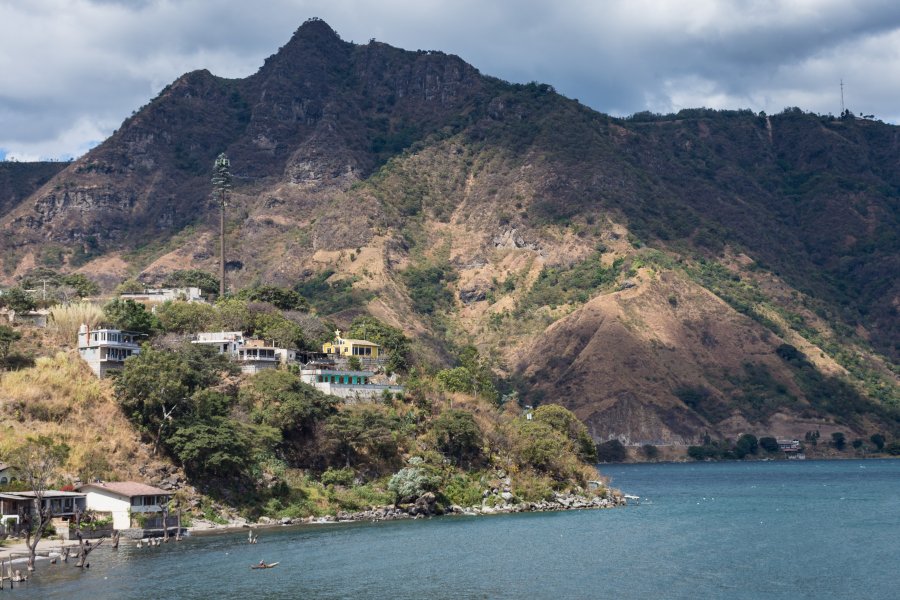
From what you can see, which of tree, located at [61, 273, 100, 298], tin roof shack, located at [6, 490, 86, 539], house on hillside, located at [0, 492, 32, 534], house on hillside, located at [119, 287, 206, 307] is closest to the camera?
house on hillside, located at [0, 492, 32, 534]

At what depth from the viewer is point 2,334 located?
337 ft

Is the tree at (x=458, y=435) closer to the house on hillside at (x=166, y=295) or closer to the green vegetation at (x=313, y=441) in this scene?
the green vegetation at (x=313, y=441)

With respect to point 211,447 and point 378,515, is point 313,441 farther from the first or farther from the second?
point 211,447

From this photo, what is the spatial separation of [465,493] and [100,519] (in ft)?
112

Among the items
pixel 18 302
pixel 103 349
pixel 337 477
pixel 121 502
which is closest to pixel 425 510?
pixel 337 477

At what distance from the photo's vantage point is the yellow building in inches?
5212

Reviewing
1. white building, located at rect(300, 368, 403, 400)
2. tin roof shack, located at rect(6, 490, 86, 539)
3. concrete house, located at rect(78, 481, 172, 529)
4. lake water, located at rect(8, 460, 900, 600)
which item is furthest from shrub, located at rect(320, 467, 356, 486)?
tin roof shack, located at rect(6, 490, 86, 539)

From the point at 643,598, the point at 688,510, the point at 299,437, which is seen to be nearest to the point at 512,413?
the point at 688,510

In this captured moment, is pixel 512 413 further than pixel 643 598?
Yes

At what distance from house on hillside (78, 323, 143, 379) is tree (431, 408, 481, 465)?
28.4m

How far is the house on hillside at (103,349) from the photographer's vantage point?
105188 mm

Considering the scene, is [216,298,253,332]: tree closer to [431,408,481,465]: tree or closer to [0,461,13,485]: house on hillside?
[431,408,481,465]: tree

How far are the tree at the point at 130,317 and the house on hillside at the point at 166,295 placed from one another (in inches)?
842

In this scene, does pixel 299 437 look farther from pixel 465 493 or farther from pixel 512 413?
pixel 512 413
